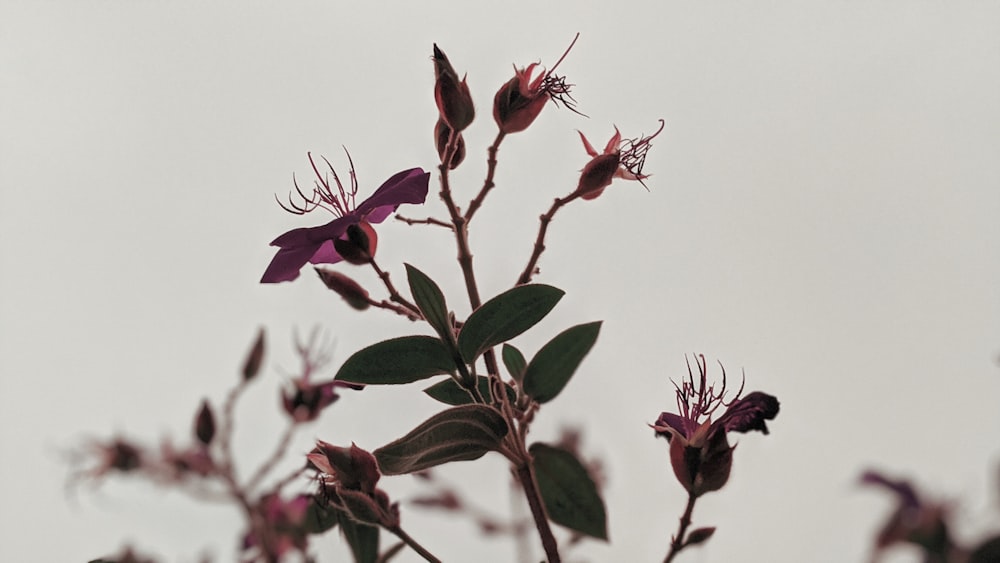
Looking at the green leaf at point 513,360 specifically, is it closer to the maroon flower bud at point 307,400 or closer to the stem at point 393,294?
the stem at point 393,294

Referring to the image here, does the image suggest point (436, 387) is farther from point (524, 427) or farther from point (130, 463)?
point (130, 463)

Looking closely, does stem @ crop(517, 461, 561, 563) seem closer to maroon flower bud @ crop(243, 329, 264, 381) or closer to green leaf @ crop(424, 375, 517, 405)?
green leaf @ crop(424, 375, 517, 405)

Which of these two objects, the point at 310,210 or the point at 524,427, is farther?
the point at 310,210

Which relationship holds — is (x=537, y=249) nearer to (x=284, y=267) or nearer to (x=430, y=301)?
(x=430, y=301)

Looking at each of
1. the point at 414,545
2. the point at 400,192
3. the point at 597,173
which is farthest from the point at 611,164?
the point at 414,545

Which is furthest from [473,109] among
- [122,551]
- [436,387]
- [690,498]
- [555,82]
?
[122,551]

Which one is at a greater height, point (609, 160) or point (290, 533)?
point (609, 160)

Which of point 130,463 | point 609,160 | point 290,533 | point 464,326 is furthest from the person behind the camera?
point 130,463

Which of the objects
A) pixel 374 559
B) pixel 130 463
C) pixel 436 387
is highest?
pixel 130 463
